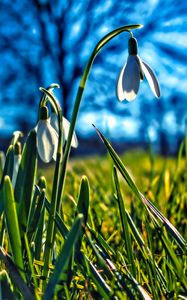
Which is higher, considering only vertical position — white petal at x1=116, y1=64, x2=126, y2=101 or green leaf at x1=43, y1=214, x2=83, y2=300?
white petal at x1=116, y1=64, x2=126, y2=101

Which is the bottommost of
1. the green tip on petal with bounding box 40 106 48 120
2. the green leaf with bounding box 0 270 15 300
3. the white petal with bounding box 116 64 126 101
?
the green leaf with bounding box 0 270 15 300

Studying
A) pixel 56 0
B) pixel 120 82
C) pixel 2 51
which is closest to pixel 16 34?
pixel 2 51

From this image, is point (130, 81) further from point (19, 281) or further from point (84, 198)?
point (19, 281)

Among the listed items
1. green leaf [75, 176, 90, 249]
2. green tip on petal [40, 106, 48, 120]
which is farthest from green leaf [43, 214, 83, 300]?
green tip on petal [40, 106, 48, 120]

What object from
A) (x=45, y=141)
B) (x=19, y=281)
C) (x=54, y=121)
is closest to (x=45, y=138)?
(x=45, y=141)

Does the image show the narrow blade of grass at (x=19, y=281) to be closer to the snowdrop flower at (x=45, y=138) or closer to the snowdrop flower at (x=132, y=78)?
the snowdrop flower at (x=45, y=138)

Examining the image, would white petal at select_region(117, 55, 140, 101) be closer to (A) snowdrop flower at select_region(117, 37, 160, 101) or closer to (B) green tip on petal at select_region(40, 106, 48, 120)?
(A) snowdrop flower at select_region(117, 37, 160, 101)
